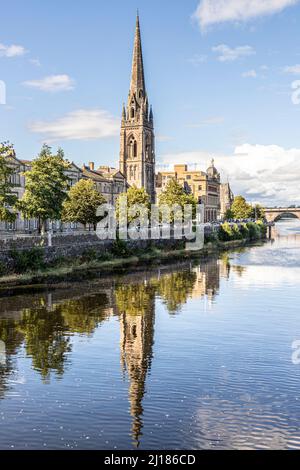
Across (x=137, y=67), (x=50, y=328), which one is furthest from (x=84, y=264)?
(x=137, y=67)

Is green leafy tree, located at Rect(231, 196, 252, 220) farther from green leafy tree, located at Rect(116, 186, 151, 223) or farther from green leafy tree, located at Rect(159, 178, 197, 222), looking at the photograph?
green leafy tree, located at Rect(116, 186, 151, 223)

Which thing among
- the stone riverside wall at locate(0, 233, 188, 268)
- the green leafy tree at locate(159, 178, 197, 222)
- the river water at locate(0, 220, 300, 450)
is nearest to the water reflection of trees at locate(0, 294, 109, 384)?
the river water at locate(0, 220, 300, 450)

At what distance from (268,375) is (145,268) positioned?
47405mm

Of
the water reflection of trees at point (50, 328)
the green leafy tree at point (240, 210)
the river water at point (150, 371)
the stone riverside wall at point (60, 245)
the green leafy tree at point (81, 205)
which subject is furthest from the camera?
the green leafy tree at point (240, 210)

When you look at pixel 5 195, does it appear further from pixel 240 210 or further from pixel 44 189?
pixel 240 210

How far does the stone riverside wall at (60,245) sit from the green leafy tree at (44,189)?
4.68 m

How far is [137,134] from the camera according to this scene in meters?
152

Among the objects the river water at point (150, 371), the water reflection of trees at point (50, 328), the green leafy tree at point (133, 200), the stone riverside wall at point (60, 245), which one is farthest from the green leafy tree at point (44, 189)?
the green leafy tree at point (133, 200)

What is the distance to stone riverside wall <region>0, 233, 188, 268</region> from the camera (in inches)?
2074

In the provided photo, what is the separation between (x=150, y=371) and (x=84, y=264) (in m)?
38.0

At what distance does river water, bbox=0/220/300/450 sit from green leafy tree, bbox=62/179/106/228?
109ft

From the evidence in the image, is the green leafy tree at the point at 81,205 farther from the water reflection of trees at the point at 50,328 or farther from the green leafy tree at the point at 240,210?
the green leafy tree at the point at 240,210

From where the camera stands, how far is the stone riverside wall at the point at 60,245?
52.7 metres

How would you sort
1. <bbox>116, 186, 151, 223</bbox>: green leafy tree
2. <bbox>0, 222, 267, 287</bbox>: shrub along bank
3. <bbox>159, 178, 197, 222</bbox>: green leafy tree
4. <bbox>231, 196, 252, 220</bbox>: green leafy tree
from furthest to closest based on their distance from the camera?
<bbox>231, 196, 252, 220</bbox>: green leafy tree → <bbox>159, 178, 197, 222</bbox>: green leafy tree → <bbox>116, 186, 151, 223</bbox>: green leafy tree → <bbox>0, 222, 267, 287</bbox>: shrub along bank
